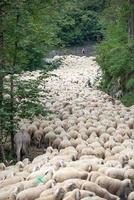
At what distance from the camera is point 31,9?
1308cm

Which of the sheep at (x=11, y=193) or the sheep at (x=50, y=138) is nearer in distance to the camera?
the sheep at (x=11, y=193)

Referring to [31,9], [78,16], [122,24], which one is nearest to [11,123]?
[31,9]

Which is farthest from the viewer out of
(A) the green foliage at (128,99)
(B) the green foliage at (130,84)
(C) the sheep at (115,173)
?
(B) the green foliage at (130,84)

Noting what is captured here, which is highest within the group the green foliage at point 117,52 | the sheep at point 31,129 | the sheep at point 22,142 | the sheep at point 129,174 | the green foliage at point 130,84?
the green foliage at point 117,52

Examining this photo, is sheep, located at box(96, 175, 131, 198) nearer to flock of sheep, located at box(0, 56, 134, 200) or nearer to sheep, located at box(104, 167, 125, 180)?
flock of sheep, located at box(0, 56, 134, 200)

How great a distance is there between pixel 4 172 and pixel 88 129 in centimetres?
440

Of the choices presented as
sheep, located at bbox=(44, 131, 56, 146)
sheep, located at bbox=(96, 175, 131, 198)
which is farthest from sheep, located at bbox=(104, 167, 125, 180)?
sheep, located at bbox=(44, 131, 56, 146)

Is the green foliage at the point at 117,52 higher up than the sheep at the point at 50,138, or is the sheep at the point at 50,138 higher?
the green foliage at the point at 117,52

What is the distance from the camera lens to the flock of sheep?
8.54 m

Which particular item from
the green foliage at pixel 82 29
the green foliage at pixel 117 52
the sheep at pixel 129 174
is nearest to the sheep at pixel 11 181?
the sheep at pixel 129 174

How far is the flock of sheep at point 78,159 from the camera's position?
8.54 meters

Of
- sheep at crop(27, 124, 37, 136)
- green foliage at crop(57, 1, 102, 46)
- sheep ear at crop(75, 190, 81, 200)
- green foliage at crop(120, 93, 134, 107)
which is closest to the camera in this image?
sheep ear at crop(75, 190, 81, 200)

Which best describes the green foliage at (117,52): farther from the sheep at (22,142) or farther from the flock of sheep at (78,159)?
the sheep at (22,142)

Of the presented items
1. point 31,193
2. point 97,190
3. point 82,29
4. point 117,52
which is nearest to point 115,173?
point 97,190
